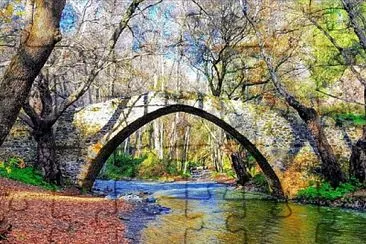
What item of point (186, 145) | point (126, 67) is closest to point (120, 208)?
point (126, 67)

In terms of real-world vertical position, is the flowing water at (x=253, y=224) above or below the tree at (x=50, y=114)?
below

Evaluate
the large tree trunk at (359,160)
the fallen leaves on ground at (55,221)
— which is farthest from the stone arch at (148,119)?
the fallen leaves on ground at (55,221)

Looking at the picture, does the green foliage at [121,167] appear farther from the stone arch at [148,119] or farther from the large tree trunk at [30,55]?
the large tree trunk at [30,55]

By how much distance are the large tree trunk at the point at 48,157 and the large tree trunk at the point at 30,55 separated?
32.6ft

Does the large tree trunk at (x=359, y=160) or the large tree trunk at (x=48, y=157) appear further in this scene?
the large tree trunk at (x=48, y=157)

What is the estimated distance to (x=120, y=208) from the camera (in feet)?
36.4

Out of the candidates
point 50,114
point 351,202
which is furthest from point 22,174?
point 351,202

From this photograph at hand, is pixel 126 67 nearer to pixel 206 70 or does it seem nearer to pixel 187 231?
pixel 206 70

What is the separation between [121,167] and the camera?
3130 centimetres

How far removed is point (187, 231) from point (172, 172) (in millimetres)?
21448

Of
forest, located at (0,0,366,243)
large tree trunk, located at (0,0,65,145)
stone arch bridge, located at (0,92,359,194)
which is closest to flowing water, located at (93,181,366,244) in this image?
forest, located at (0,0,366,243)

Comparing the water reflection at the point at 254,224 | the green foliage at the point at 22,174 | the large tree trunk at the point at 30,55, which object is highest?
the large tree trunk at the point at 30,55

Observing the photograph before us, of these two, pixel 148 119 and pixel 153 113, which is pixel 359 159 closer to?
pixel 153 113

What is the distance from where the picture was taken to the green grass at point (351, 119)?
15852 mm
